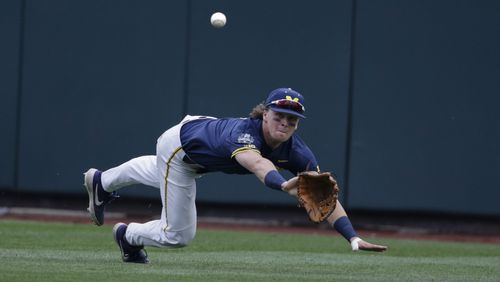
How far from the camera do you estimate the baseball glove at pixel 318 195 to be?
6.25 metres

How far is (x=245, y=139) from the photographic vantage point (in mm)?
6727

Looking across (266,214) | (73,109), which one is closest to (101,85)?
(73,109)

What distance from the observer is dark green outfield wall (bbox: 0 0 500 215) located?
12.0 meters

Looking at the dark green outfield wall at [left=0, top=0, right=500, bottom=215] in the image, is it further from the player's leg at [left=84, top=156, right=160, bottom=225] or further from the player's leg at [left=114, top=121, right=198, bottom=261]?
the player's leg at [left=114, top=121, right=198, bottom=261]

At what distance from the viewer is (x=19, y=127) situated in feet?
A: 40.9

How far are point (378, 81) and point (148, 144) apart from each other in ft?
9.08

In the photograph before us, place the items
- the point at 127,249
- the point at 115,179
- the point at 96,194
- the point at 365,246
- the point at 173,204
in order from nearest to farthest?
the point at 365,246 < the point at 173,204 < the point at 127,249 < the point at 115,179 < the point at 96,194

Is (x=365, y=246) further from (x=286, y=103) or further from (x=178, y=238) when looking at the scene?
(x=178, y=238)

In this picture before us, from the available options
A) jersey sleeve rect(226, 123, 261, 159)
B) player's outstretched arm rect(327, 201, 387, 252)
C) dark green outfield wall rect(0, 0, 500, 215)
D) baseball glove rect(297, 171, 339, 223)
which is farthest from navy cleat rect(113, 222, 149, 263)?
dark green outfield wall rect(0, 0, 500, 215)

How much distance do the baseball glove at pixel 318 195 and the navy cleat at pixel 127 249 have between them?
5.64ft

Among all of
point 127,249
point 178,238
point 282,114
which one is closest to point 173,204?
point 178,238

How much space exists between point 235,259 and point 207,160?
1.56m

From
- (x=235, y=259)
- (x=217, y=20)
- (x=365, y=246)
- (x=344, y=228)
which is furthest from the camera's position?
(x=217, y=20)

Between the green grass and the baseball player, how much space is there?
0.79 ft
